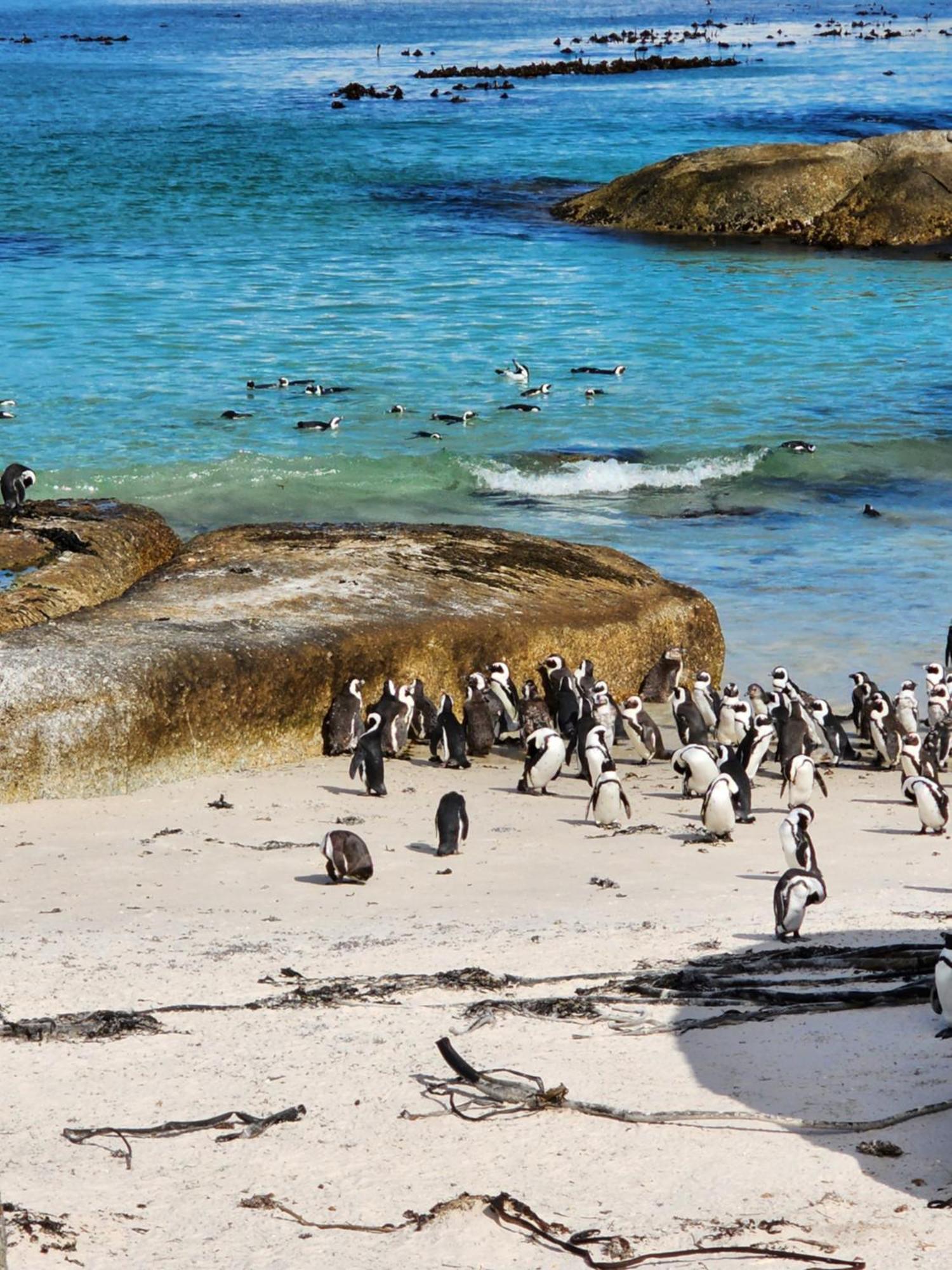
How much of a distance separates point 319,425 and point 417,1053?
17138 mm

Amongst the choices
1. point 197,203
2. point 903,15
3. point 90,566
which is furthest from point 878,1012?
point 903,15

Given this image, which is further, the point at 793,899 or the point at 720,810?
the point at 720,810

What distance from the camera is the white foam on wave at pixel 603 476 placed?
66.7 ft

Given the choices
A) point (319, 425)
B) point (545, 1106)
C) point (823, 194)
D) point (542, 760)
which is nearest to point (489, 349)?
Answer: point (319, 425)

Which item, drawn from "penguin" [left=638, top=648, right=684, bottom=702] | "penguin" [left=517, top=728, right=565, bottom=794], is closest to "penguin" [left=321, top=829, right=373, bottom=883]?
"penguin" [left=517, top=728, right=565, bottom=794]

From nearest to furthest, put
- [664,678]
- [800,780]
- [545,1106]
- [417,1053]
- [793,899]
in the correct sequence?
[545,1106]
[417,1053]
[793,899]
[800,780]
[664,678]

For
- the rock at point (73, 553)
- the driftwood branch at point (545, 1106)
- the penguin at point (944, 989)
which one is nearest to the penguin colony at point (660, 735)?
the rock at point (73, 553)

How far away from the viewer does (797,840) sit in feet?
30.0

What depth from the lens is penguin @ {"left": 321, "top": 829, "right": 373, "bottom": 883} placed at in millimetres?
8875

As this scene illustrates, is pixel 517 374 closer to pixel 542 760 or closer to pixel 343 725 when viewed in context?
pixel 343 725

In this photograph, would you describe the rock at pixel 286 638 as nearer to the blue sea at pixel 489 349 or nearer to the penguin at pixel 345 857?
the blue sea at pixel 489 349

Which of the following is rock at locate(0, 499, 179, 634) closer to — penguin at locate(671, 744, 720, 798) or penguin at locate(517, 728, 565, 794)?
penguin at locate(517, 728, 565, 794)

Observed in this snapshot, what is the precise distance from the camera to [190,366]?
87.7 ft

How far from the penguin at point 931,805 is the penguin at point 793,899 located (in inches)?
83.1
